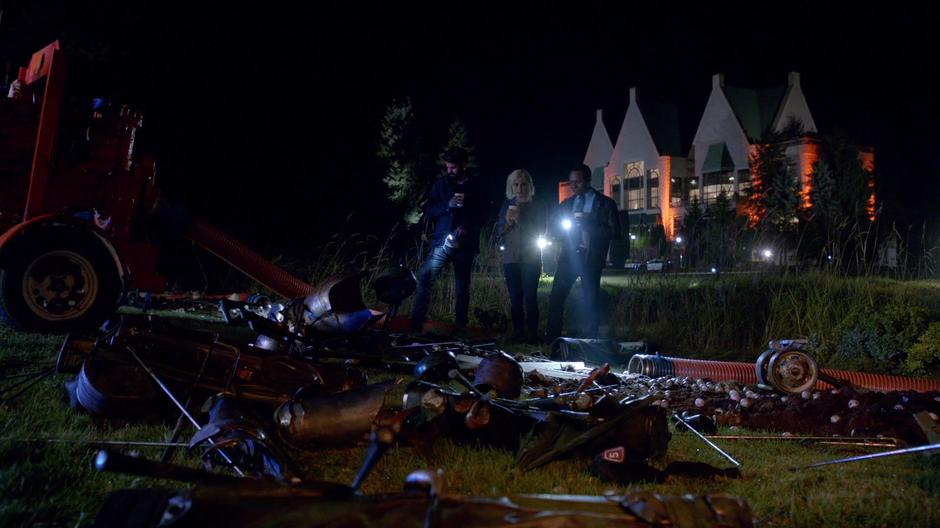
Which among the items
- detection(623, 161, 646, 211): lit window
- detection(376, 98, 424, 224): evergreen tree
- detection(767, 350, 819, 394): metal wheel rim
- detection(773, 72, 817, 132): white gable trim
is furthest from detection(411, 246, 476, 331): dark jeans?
detection(623, 161, 646, 211): lit window

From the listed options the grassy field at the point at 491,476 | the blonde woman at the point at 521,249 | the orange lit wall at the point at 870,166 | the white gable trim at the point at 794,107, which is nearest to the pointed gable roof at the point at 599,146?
the white gable trim at the point at 794,107

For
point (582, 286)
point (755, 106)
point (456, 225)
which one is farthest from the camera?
point (755, 106)

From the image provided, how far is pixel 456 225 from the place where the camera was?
733 cm

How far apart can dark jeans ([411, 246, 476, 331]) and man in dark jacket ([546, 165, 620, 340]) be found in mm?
1044

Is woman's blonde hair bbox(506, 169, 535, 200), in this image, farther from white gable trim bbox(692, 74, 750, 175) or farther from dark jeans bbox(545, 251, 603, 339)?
white gable trim bbox(692, 74, 750, 175)

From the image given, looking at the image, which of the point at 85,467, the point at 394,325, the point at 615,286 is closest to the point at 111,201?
the point at 394,325

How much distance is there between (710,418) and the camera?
143 inches

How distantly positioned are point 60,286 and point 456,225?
12.7ft

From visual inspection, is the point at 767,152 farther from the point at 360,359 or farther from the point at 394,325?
the point at 360,359

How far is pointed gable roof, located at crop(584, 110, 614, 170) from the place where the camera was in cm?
4041

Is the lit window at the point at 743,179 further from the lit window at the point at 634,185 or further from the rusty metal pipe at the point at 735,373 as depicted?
the rusty metal pipe at the point at 735,373

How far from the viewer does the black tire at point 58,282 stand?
4.86 m

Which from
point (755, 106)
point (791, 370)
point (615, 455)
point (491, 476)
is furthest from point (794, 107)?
point (491, 476)

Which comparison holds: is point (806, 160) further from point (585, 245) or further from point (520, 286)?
point (520, 286)
